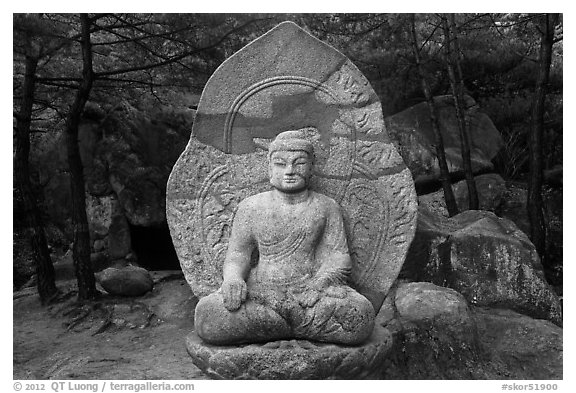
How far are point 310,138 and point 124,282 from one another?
11.3ft

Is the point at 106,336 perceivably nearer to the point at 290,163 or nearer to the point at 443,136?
the point at 290,163

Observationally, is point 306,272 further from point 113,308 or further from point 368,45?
point 368,45

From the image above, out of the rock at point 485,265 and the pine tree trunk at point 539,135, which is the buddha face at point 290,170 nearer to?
the rock at point 485,265

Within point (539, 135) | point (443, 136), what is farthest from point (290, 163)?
point (443, 136)

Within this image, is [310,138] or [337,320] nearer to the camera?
[337,320]

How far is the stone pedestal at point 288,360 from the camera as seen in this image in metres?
3.11

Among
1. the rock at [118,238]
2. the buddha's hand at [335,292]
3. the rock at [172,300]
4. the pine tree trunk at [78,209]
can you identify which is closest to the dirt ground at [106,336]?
the rock at [172,300]

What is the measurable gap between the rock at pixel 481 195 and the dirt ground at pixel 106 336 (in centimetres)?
365

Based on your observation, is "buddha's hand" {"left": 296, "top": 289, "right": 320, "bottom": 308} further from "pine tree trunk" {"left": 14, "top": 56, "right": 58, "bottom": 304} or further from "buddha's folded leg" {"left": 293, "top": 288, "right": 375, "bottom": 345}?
"pine tree trunk" {"left": 14, "top": 56, "right": 58, "bottom": 304}

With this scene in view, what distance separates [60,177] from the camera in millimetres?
7852

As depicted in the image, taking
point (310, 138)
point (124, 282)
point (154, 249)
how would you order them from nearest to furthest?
point (310, 138) < point (124, 282) < point (154, 249)

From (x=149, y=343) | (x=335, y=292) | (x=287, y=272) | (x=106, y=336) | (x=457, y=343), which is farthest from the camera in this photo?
(x=106, y=336)

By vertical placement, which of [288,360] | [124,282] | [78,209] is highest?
[78,209]

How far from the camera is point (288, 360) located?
3.11 m
